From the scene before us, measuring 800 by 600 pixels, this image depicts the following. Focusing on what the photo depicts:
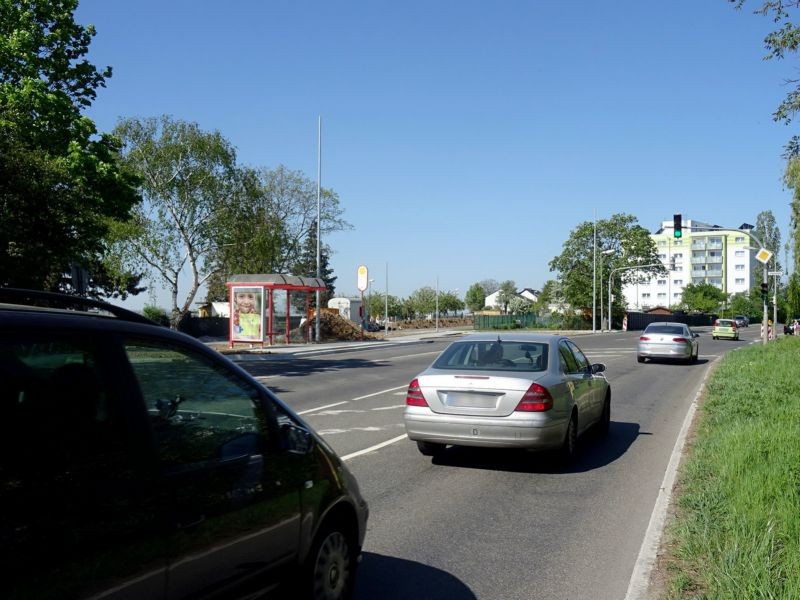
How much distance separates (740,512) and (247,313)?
105ft

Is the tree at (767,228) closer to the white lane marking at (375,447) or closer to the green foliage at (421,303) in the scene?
the green foliage at (421,303)

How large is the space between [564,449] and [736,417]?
10.9 ft

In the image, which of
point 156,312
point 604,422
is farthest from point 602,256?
point 604,422

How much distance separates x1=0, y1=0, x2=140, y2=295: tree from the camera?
1773cm

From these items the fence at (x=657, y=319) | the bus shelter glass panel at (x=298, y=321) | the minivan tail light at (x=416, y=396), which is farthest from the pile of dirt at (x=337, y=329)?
the fence at (x=657, y=319)

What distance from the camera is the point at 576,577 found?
5.02m

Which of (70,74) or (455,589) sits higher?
(70,74)

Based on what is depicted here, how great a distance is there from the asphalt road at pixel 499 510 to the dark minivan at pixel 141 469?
4.73 feet

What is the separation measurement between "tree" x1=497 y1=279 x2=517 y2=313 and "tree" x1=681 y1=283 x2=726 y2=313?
29.0 metres

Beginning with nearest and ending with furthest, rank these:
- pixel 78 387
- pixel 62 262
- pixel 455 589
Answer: pixel 78 387 → pixel 455 589 → pixel 62 262

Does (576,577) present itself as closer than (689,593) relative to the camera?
No

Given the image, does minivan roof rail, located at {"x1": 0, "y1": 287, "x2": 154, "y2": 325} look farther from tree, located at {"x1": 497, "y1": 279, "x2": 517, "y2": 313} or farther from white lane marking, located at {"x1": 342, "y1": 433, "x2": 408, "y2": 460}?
tree, located at {"x1": 497, "y1": 279, "x2": 517, "y2": 313}

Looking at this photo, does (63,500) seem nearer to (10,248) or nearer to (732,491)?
(732,491)

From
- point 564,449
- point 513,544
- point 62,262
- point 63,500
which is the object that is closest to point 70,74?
point 62,262
